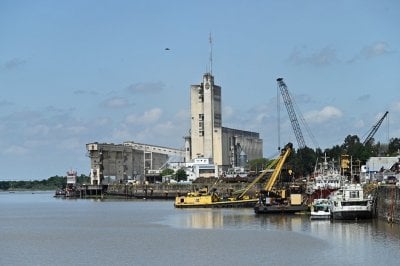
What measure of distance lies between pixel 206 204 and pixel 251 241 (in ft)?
231

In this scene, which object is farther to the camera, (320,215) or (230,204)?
(230,204)

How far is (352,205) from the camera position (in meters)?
94.4

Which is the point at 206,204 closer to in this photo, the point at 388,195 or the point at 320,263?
the point at 388,195

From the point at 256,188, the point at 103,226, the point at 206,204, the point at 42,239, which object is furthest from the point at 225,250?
the point at 256,188

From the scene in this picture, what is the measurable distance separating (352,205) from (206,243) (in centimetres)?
2526

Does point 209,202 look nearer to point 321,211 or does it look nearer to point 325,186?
point 325,186

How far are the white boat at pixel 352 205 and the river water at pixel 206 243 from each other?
1.79 metres

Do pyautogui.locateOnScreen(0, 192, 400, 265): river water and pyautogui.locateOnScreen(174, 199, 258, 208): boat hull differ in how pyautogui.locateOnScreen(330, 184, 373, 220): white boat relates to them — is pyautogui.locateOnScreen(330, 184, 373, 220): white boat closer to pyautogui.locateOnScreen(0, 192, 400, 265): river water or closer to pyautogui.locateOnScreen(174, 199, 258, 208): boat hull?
pyautogui.locateOnScreen(0, 192, 400, 265): river water

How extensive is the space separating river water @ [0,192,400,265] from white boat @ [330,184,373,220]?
1.79 meters

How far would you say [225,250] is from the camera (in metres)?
68.4

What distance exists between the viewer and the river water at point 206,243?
205ft

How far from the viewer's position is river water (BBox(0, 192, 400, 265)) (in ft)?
205

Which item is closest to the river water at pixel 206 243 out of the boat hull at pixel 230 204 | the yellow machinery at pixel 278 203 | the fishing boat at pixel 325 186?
the yellow machinery at pixel 278 203

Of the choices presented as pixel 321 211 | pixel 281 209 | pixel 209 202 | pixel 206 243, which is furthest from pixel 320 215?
pixel 209 202
